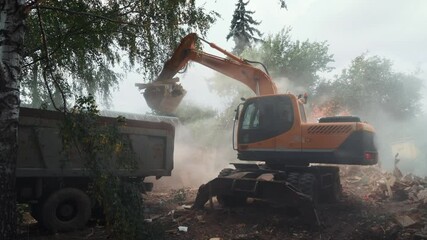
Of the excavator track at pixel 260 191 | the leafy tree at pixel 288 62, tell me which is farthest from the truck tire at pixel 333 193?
the leafy tree at pixel 288 62

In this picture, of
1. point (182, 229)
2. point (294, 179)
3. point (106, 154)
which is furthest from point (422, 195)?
point (106, 154)

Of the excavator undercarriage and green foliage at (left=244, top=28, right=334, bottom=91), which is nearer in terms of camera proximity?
the excavator undercarriage

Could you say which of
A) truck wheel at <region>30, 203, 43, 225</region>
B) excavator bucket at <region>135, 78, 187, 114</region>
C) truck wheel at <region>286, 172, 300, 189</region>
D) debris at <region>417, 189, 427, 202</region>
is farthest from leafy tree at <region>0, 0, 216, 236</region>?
debris at <region>417, 189, 427, 202</region>

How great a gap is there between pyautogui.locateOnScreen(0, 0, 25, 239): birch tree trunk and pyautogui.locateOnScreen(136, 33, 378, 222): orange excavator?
3.45 meters

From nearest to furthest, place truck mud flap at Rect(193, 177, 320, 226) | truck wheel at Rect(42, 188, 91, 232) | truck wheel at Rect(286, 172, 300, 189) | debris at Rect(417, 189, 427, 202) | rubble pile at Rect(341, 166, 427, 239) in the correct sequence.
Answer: truck wheel at Rect(42, 188, 91, 232) < rubble pile at Rect(341, 166, 427, 239) < truck mud flap at Rect(193, 177, 320, 226) < truck wheel at Rect(286, 172, 300, 189) < debris at Rect(417, 189, 427, 202)

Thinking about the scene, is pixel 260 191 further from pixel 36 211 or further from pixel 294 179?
pixel 36 211

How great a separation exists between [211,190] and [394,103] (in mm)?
36061

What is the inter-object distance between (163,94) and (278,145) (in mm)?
2992

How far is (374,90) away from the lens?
127 feet

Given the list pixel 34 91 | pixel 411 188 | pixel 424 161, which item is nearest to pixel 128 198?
pixel 34 91

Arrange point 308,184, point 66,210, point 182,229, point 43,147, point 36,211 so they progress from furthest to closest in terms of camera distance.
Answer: point 308,184
point 182,229
point 66,210
point 36,211
point 43,147

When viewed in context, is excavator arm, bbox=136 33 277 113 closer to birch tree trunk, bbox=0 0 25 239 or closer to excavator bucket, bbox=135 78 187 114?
excavator bucket, bbox=135 78 187 114

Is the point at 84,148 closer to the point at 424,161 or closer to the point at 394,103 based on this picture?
the point at 424,161

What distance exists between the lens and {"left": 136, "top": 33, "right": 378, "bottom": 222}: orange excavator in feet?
25.0
